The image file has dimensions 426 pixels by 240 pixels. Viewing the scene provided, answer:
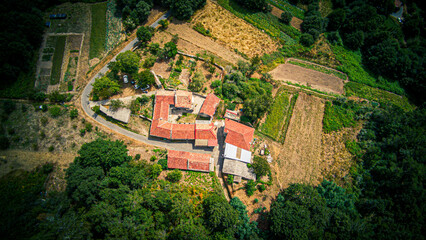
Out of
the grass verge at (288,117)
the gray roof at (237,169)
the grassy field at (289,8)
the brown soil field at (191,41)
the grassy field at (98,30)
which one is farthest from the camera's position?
the grassy field at (289,8)

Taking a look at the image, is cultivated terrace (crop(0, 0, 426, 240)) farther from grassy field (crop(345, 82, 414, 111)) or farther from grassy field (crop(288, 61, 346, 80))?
grassy field (crop(288, 61, 346, 80))

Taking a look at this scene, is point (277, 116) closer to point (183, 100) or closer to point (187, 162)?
point (183, 100)

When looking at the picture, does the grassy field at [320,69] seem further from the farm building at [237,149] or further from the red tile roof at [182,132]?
the red tile roof at [182,132]

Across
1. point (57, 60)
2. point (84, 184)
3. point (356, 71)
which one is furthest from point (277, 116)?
point (57, 60)

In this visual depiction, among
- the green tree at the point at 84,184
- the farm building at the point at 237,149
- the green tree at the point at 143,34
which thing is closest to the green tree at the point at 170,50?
the green tree at the point at 143,34

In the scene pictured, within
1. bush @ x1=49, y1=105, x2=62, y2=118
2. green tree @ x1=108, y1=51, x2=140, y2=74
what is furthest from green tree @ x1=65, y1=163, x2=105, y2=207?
green tree @ x1=108, y1=51, x2=140, y2=74
